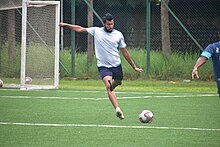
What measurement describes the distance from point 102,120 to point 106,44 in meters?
1.62

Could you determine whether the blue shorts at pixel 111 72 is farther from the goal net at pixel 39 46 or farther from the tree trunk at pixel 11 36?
the tree trunk at pixel 11 36

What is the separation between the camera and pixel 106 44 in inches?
609

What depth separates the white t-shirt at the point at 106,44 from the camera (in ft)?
50.6

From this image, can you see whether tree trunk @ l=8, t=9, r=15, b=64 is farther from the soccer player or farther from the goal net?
the soccer player

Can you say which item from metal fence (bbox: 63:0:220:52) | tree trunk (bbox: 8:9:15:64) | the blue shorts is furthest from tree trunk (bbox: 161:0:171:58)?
the blue shorts

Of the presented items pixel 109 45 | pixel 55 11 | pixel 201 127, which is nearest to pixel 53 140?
pixel 201 127

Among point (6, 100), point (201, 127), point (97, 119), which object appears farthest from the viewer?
point (6, 100)

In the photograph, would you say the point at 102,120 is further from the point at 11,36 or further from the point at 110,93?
the point at 11,36

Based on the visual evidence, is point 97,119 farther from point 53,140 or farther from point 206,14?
point 206,14

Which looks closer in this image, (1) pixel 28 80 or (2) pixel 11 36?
(1) pixel 28 80

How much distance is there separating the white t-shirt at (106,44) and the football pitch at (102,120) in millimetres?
1112

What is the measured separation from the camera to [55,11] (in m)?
23.8

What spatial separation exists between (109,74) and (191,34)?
13263 millimetres

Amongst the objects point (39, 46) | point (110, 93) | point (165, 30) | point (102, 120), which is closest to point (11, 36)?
point (39, 46)
